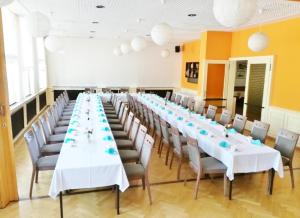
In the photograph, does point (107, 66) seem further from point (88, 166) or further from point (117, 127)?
point (88, 166)

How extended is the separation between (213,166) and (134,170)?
1237 mm

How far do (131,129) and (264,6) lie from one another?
3.99m

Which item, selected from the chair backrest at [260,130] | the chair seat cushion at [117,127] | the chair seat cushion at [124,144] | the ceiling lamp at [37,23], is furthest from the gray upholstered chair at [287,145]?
the ceiling lamp at [37,23]

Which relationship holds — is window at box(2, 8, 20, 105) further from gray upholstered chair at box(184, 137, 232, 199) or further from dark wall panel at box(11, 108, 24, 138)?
gray upholstered chair at box(184, 137, 232, 199)

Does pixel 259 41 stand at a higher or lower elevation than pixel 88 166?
higher

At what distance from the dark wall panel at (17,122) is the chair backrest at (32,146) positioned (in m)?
2.66

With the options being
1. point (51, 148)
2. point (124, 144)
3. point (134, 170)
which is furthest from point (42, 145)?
point (134, 170)

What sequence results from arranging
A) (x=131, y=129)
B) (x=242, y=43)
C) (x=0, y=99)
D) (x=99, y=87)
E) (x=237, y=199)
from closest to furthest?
(x=0, y=99) → (x=237, y=199) → (x=131, y=129) → (x=242, y=43) → (x=99, y=87)

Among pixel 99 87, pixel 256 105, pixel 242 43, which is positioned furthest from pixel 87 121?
pixel 99 87

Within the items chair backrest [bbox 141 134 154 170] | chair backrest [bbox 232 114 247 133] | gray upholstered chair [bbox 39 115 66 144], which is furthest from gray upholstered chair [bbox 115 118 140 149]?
chair backrest [bbox 232 114 247 133]

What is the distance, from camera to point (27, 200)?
3738 mm

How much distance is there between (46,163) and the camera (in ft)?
12.6

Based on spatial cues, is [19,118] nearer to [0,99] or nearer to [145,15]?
[0,99]

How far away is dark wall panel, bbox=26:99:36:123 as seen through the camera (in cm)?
816
